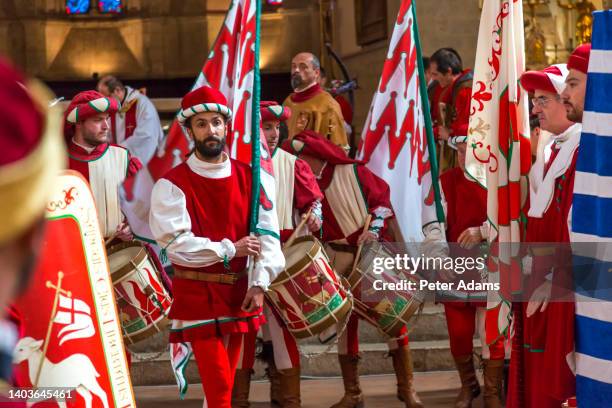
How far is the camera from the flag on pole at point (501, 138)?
5375mm

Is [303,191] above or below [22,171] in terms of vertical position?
below

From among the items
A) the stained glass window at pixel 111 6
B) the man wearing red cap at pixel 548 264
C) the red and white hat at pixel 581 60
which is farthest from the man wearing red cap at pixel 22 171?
the stained glass window at pixel 111 6

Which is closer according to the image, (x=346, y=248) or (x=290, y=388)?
(x=290, y=388)

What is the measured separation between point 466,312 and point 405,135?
3.93 feet

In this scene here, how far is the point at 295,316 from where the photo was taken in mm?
6371

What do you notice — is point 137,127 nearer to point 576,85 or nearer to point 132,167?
point 132,167

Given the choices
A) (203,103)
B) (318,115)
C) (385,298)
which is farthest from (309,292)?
Result: (318,115)

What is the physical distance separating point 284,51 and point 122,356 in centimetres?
1518

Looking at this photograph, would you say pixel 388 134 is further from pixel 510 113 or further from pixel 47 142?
pixel 47 142

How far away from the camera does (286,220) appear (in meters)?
6.86

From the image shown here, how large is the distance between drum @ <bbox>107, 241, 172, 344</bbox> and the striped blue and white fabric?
2705 millimetres

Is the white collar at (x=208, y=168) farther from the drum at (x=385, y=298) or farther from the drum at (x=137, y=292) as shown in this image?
the drum at (x=385, y=298)

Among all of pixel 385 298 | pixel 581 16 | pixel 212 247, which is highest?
pixel 581 16

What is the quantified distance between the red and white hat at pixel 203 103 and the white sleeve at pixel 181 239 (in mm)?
393
